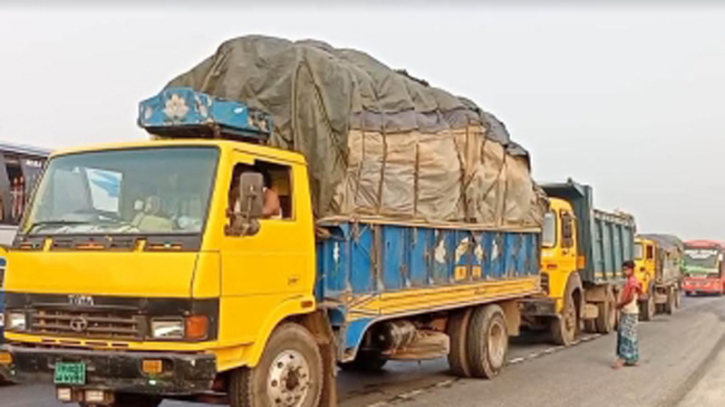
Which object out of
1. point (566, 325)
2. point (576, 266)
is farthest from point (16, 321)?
point (576, 266)

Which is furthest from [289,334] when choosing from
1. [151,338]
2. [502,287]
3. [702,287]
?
[702,287]

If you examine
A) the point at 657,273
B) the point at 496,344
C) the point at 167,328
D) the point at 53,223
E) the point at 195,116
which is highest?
the point at 195,116

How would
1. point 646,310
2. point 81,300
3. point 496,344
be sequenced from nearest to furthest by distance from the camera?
1. point 81,300
2. point 496,344
3. point 646,310

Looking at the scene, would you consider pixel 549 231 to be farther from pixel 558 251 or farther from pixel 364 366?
pixel 364 366

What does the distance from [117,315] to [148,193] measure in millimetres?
989

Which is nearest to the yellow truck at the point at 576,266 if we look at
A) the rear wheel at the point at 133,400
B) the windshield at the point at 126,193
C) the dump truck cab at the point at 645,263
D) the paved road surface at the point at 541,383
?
the paved road surface at the point at 541,383

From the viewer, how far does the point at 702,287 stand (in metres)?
41.3

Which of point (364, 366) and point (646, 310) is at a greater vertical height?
point (364, 366)

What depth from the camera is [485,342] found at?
33.9ft

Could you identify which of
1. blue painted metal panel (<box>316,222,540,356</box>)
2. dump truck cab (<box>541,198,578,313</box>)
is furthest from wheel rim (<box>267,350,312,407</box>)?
dump truck cab (<box>541,198,578,313</box>)

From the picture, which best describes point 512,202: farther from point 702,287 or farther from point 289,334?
point 702,287

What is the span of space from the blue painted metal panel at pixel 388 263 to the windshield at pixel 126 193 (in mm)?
1590

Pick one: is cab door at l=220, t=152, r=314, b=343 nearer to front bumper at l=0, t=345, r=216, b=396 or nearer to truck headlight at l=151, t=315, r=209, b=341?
truck headlight at l=151, t=315, r=209, b=341

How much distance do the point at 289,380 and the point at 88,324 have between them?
166cm
